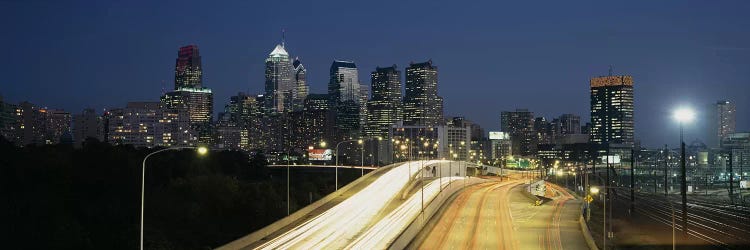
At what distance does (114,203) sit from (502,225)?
37.2m

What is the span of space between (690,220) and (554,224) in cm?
2843

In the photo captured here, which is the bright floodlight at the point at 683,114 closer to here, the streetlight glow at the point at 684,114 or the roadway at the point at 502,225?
the streetlight glow at the point at 684,114

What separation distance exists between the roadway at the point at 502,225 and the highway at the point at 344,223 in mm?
4637

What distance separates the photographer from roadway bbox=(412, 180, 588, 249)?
52875 millimetres

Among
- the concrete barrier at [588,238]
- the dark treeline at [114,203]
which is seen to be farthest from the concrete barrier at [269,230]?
the concrete barrier at [588,238]

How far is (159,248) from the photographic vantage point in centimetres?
4938

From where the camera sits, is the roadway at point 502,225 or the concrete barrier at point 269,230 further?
the roadway at point 502,225

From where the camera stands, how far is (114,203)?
73688 mm

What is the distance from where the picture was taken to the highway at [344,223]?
49.3 metres

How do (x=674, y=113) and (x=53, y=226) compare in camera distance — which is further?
(x=674, y=113)

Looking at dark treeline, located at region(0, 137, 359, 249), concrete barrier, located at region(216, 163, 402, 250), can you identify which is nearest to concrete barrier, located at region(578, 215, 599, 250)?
concrete barrier, located at region(216, 163, 402, 250)

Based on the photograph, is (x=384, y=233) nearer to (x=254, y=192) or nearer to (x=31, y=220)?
(x=31, y=220)

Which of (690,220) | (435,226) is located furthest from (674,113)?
(690,220)

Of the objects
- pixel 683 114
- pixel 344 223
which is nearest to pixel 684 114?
pixel 683 114
